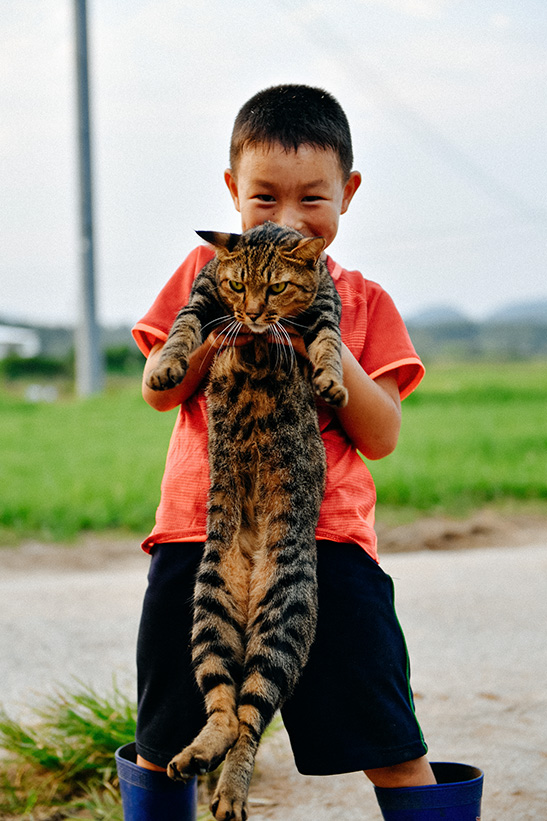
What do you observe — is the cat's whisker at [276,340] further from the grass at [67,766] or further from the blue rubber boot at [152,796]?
the grass at [67,766]

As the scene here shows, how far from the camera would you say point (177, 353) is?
1664 mm

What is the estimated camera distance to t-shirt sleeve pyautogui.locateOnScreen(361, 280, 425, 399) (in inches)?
76.4

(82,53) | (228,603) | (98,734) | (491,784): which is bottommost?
(491,784)

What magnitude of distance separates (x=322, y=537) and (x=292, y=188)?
2.51 ft

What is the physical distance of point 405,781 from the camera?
177 cm

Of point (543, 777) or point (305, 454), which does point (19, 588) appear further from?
point (305, 454)

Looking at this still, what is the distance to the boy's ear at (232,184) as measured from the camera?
1.95 metres

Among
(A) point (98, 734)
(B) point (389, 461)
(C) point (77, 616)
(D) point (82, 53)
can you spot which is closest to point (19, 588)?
(C) point (77, 616)

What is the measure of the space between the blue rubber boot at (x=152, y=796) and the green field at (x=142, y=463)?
4.28 meters

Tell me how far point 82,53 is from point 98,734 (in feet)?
33.3

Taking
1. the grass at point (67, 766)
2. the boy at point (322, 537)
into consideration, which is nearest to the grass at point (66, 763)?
the grass at point (67, 766)

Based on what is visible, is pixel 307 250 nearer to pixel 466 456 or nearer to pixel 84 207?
pixel 466 456

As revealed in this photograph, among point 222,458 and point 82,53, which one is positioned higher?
point 82,53

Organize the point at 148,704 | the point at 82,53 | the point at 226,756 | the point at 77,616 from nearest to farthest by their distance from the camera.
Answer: the point at 226,756
the point at 148,704
the point at 77,616
the point at 82,53
